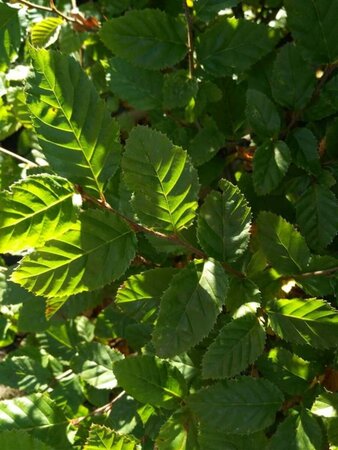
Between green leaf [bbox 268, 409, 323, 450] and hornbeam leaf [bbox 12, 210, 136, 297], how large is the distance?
1.49 feet

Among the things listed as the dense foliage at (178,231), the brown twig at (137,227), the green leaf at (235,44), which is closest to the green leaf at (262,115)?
the dense foliage at (178,231)

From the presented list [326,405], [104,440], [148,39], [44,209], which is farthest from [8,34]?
[326,405]

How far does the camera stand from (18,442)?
101 cm

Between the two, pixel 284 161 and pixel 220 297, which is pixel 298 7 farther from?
pixel 220 297

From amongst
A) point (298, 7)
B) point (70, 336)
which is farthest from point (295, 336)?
point (70, 336)

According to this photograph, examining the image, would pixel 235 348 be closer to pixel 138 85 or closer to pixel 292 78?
pixel 292 78

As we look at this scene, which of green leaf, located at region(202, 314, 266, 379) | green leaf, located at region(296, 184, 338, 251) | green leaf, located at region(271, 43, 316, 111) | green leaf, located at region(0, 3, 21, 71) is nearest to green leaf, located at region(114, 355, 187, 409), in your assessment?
green leaf, located at region(202, 314, 266, 379)

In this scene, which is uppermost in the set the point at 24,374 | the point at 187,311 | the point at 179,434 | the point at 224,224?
the point at 224,224

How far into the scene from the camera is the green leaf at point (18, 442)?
100 centimetres

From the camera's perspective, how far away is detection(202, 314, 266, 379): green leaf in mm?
925

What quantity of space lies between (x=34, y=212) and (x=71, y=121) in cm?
15

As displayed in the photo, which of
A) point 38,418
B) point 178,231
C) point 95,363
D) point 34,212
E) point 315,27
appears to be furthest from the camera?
point 95,363

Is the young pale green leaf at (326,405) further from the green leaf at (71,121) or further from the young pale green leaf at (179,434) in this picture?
the green leaf at (71,121)

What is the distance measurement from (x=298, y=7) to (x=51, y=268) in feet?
2.47
